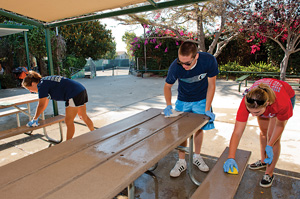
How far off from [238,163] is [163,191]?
85cm

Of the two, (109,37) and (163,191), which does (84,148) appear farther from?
(109,37)

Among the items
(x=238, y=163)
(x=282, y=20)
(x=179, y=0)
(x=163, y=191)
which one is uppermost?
(x=282, y=20)

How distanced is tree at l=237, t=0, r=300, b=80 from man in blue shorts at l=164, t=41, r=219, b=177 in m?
7.50

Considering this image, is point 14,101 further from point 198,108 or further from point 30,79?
point 198,108

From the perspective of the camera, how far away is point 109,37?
55.6 feet

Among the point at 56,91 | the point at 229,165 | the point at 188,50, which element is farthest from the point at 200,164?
the point at 56,91

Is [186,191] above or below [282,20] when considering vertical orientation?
below

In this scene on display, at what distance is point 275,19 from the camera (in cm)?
842

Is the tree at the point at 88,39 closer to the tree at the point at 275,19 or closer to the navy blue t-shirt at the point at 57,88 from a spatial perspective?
the tree at the point at 275,19

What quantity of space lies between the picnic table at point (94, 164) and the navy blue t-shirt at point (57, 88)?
3.75ft

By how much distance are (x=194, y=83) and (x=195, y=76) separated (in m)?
0.11

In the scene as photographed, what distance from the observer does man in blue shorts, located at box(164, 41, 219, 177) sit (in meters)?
2.23

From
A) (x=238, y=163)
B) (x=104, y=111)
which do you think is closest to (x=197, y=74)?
(x=238, y=163)

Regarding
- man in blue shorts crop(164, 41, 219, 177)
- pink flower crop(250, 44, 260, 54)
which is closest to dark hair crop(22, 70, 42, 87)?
man in blue shorts crop(164, 41, 219, 177)
